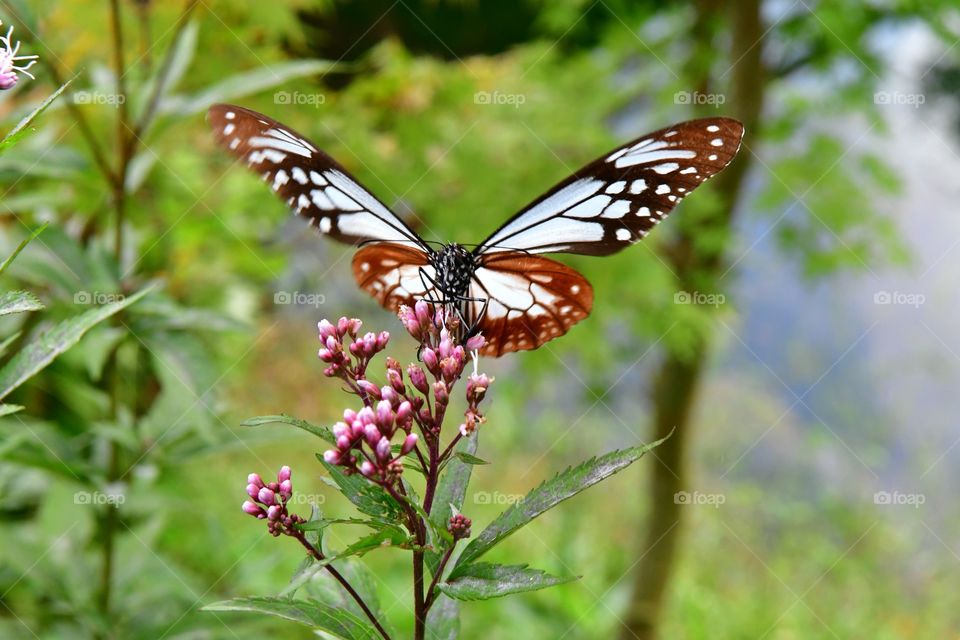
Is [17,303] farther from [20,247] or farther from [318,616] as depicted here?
[318,616]

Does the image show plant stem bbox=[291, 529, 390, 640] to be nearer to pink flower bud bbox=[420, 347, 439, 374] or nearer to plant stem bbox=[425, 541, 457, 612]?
plant stem bbox=[425, 541, 457, 612]

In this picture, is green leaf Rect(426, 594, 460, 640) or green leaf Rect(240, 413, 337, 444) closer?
green leaf Rect(240, 413, 337, 444)

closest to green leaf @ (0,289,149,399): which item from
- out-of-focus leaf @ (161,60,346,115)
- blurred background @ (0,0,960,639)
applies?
blurred background @ (0,0,960,639)

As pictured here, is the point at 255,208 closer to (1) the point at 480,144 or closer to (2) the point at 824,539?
(1) the point at 480,144

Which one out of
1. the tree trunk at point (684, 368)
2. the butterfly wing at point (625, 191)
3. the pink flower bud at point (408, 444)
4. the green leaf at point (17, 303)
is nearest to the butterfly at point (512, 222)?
the butterfly wing at point (625, 191)

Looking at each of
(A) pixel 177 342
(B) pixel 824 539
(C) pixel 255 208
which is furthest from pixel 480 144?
(B) pixel 824 539

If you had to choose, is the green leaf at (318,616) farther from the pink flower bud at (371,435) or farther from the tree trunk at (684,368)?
the tree trunk at (684,368)
